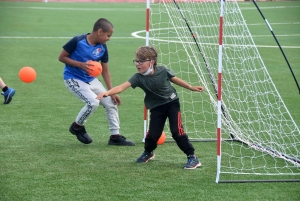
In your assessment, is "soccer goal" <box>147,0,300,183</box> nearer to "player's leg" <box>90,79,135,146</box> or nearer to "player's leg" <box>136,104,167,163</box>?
"player's leg" <box>136,104,167,163</box>

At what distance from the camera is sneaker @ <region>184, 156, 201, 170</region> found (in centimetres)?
685

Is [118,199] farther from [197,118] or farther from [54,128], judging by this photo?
[197,118]

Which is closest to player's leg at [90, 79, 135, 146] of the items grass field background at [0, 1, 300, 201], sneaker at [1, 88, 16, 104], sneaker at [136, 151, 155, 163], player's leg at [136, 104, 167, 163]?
grass field background at [0, 1, 300, 201]

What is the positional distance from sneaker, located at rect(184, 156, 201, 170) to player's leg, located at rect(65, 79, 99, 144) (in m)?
1.57

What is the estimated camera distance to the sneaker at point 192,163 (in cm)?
685

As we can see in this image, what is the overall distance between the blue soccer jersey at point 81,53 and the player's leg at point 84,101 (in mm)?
97

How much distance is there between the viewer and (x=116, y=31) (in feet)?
76.2

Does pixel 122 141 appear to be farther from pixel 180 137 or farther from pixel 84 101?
pixel 180 137

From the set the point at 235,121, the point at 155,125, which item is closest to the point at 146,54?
the point at 155,125

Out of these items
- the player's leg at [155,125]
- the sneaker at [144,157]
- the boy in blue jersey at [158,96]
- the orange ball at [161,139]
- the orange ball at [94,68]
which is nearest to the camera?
the boy in blue jersey at [158,96]

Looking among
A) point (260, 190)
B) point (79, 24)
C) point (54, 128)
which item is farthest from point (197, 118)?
point (79, 24)

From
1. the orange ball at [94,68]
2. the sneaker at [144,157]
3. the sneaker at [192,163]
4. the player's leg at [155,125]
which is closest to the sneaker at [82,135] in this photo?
the orange ball at [94,68]

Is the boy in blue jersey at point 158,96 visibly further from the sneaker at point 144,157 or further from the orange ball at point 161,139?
the orange ball at point 161,139

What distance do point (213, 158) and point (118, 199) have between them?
6.35 feet
